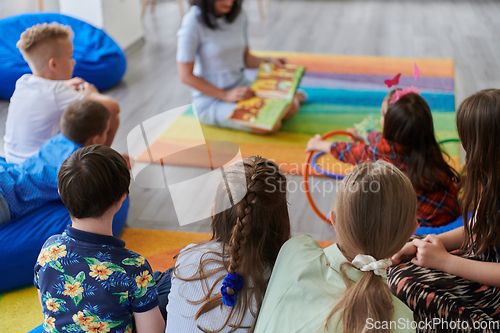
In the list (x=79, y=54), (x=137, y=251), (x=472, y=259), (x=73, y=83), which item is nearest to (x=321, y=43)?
(x=79, y=54)

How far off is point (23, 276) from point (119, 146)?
108 centimetres

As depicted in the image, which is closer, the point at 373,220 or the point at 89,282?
the point at 373,220

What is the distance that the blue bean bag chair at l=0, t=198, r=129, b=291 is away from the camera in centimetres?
152

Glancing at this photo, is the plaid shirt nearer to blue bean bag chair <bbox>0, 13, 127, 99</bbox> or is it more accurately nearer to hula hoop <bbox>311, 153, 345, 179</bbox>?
hula hoop <bbox>311, 153, 345, 179</bbox>

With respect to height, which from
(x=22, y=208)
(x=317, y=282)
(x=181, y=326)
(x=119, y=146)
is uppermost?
(x=317, y=282)

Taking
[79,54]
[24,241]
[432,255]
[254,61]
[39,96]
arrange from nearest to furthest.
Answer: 1. [432,255]
2. [24,241]
3. [39,96]
4. [254,61]
5. [79,54]

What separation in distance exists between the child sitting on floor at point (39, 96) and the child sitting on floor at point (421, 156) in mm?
1179

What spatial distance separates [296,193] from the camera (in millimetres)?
2172

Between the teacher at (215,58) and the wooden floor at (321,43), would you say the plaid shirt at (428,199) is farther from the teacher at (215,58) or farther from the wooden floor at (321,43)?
the teacher at (215,58)

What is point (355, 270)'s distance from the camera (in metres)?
0.87

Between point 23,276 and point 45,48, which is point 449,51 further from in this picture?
point 23,276

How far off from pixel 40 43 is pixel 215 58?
1.06 meters

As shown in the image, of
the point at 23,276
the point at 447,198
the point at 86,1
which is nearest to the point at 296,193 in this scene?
the point at 447,198

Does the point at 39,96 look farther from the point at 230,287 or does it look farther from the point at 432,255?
the point at 432,255
